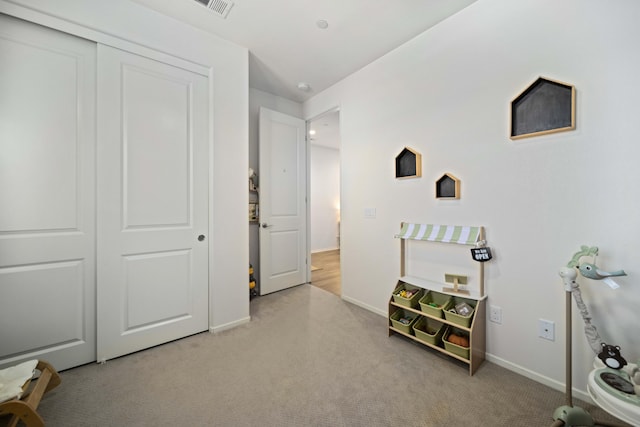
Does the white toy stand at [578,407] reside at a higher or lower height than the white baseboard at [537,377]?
higher

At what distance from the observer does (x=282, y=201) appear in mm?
3396

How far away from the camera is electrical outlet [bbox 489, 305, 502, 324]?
1790 mm

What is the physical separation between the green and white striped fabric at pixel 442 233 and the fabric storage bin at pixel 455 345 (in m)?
0.69

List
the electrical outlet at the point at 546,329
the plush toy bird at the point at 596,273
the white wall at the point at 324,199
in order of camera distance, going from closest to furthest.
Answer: the plush toy bird at the point at 596,273
the electrical outlet at the point at 546,329
the white wall at the point at 324,199

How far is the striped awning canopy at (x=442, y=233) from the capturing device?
188 centimetres

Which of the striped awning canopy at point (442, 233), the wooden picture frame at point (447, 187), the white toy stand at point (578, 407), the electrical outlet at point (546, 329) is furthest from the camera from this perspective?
the wooden picture frame at point (447, 187)

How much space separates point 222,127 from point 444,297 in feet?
8.06

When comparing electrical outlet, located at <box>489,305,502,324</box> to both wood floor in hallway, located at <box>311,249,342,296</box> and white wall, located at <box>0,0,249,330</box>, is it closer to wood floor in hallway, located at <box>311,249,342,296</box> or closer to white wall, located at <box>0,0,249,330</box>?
wood floor in hallway, located at <box>311,249,342,296</box>

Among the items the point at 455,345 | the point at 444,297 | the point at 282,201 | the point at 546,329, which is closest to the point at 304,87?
the point at 282,201

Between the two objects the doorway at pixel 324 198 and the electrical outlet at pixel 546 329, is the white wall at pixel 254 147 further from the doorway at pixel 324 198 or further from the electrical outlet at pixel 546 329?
the electrical outlet at pixel 546 329

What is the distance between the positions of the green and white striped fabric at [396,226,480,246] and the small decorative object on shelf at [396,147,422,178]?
0.47 metres

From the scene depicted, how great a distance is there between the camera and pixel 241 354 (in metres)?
1.94

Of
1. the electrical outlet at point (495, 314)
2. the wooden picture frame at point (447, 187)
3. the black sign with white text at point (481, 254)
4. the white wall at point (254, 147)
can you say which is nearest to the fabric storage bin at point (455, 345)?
the electrical outlet at point (495, 314)

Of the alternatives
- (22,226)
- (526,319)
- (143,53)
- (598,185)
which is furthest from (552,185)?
(22,226)
